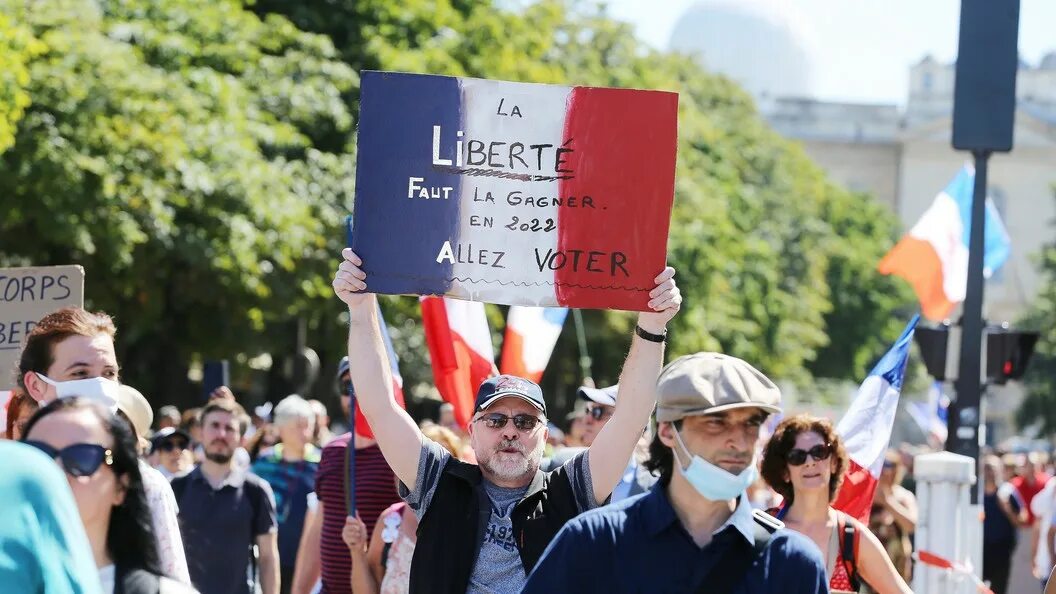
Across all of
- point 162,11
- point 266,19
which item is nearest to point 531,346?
point 162,11

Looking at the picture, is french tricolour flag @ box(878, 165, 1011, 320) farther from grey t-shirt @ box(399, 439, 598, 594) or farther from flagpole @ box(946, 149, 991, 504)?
grey t-shirt @ box(399, 439, 598, 594)

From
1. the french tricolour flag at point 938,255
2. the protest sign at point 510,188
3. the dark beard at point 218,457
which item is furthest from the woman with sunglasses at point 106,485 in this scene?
the french tricolour flag at point 938,255

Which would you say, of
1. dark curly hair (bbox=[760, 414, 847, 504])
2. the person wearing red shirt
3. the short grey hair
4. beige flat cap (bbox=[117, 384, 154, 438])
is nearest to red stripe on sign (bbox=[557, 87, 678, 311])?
dark curly hair (bbox=[760, 414, 847, 504])

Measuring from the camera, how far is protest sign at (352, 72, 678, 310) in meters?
5.84

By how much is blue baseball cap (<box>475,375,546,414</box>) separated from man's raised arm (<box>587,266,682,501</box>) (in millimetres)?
223

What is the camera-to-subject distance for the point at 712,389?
4.11 meters

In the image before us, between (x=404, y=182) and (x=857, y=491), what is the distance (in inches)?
107

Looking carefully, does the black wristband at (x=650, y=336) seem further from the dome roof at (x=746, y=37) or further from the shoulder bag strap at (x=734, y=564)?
the dome roof at (x=746, y=37)

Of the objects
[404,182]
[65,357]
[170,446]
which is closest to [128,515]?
[65,357]

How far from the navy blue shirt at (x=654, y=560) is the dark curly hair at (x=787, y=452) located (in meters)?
2.54

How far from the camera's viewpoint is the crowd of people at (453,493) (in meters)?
3.68

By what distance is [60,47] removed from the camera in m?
18.5

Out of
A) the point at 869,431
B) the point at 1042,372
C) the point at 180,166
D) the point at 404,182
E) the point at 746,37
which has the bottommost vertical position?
the point at 1042,372

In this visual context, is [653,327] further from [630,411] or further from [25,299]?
[25,299]
